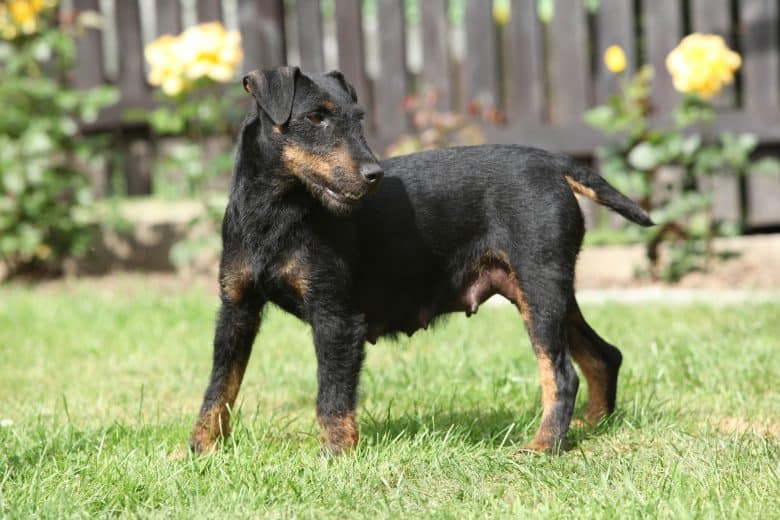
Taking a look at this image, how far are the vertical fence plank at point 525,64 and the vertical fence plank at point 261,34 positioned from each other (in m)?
1.84

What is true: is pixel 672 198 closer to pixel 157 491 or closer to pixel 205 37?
pixel 205 37

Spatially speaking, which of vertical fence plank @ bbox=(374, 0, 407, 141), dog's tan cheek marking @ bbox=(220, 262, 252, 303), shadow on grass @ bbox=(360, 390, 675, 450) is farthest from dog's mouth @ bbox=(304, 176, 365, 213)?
vertical fence plank @ bbox=(374, 0, 407, 141)

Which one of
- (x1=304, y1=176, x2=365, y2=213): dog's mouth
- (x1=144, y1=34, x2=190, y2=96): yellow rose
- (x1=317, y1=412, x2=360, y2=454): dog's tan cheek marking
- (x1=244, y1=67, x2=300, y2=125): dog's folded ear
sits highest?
(x1=144, y1=34, x2=190, y2=96): yellow rose

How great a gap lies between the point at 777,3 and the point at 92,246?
5429mm

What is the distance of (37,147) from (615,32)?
4.31 meters

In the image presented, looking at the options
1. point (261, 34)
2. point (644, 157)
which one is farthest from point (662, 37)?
point (261, 34)

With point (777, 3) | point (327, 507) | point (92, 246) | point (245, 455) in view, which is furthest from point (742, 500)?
point (92, 246)

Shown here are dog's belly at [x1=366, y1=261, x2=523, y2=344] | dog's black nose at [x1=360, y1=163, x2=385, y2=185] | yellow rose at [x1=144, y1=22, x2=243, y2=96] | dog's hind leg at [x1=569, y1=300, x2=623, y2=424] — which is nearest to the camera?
dog's black nose at [x1=360, y1=163, x2=385, y2=185]

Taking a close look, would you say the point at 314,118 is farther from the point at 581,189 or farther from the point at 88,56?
the point at 88,56

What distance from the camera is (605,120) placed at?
697 cm

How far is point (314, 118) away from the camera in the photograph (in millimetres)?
3533

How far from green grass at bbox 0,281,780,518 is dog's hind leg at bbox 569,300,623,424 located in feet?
0.27

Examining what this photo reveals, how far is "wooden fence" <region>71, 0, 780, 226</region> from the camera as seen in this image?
25.1ft

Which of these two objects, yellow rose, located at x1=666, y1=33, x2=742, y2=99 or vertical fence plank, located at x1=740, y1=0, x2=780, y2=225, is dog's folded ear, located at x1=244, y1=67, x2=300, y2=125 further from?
vertical fence plank, located at x1=740, y1=0, x2=780, y2=225
